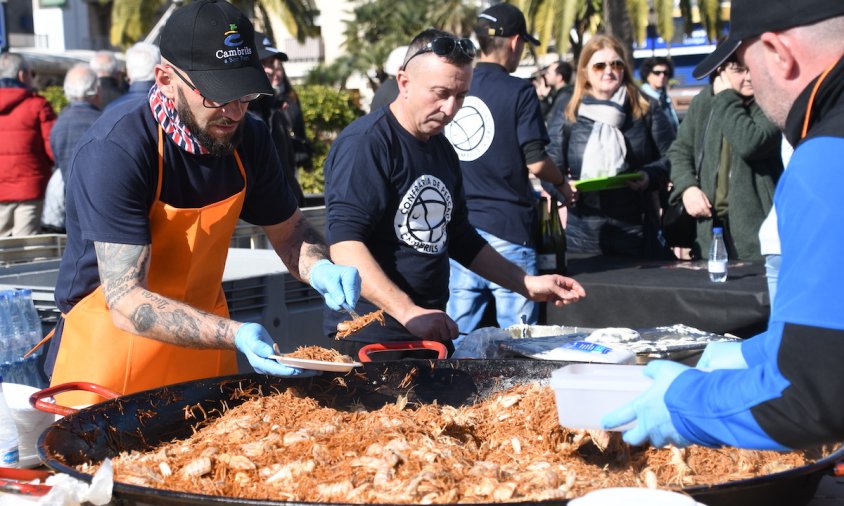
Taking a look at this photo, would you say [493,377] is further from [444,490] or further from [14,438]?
[14,438]

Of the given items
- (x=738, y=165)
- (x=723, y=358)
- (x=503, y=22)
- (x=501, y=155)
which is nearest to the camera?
(x=723, y=358)

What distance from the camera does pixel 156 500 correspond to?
155 centimetres

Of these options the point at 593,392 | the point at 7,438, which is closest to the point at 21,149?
the point at 7,438

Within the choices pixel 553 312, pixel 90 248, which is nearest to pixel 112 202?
pixel 90 248

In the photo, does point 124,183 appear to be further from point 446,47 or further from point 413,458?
point 446,47

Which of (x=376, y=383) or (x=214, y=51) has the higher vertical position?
(x=214, y=51)

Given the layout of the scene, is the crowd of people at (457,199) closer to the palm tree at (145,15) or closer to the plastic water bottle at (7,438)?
the plastic water bottle at (7,438)

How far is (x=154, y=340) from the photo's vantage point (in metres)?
2.44

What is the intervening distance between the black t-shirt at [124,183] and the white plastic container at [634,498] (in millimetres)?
1380

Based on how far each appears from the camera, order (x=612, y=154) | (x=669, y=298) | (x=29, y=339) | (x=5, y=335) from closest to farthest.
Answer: (x=5, y=335)
(x=29, y=339)
(x=669, y=298)
(x=612, y=154)

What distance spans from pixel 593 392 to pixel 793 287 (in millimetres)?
462

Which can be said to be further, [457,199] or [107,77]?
[107,77]

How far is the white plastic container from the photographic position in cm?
135

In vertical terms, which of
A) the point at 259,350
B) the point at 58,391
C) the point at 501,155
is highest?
the point at 501,155
